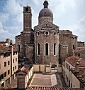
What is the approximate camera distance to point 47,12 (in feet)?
92.3

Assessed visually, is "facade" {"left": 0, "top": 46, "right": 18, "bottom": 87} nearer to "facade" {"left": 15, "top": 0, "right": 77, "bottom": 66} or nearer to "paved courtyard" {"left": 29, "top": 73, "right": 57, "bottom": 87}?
"paved courtyard" {"left": 29, "top": 73, "right": 57, "bottom": 87}

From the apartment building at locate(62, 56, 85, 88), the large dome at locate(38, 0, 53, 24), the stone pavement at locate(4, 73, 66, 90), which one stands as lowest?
the stone pavement at locate(4, 73, 66, 90)

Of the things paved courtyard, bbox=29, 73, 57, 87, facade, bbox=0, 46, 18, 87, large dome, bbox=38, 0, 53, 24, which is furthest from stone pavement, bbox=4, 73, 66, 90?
large dome, bbox=38, 0, 53, 24

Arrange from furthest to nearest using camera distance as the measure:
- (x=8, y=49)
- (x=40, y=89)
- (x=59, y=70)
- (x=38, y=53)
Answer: (x=38, y=53), (x=59, y=70), (x=8, y=49), (x=40, y=89)

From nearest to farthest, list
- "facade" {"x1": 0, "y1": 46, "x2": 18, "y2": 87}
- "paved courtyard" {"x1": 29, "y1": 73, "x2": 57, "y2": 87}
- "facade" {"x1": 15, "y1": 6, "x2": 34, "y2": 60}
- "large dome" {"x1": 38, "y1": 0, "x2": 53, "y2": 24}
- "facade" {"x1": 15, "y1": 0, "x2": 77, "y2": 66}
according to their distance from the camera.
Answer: "facade" {"x1": 0, "y1": 46, "x2": 18, "y2": 87}
"paved courtyard" {"x1": 29, "y1": 73, "x2": 57, "y2": 87}
"facade" {"x1": 15, "y1": 0, "x2": 77, "y2": 66}
"facade" {"x1": 15, "y1": 6, "x2": 34, "y2": 60}
"large dome" {"x1": 38, "y1": 0, "x2": 53, "y2": 24}

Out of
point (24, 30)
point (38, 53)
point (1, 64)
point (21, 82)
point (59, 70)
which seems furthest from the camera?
point (24, 30)

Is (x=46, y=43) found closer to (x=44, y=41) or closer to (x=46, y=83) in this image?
(x=44, y=41)

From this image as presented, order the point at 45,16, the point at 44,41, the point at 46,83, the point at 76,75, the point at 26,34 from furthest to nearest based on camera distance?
the point at 45,16 → the point at 26,34 → the point at 44,41 → the point at 46,83 → the point at 76,75

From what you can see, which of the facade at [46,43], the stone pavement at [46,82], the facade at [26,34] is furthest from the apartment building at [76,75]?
the facade at [26,34]

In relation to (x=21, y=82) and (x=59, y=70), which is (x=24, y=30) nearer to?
(x=59, y=70)

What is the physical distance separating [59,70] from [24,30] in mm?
8552

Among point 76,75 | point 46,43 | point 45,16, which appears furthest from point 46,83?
point 45,16

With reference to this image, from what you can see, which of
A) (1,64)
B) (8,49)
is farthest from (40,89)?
(8,49)

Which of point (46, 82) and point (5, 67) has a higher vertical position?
point (5, 67)
